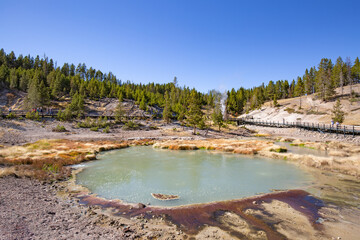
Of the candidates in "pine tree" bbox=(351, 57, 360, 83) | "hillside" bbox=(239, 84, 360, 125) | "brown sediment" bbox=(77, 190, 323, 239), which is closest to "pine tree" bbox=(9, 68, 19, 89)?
"brown sediment" bbox=(77, 190, 323, 239)

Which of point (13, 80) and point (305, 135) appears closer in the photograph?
point (305, 135)

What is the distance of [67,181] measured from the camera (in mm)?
17766

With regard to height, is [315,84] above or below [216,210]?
above

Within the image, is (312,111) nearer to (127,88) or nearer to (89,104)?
(127,88)

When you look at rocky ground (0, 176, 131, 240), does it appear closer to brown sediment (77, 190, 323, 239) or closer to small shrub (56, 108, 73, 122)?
brown sediment (77, 190, 323, 239)

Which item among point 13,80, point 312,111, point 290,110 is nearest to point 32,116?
point 13,80

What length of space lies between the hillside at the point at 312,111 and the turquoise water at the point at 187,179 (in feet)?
190

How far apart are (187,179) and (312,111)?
269 ft

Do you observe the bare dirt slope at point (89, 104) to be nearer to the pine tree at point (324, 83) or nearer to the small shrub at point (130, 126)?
the small shrub at point (130, 126)

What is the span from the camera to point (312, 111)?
80.0 metres

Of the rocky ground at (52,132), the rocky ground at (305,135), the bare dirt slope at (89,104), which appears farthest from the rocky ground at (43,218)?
the bare dirt slope at (89,104)

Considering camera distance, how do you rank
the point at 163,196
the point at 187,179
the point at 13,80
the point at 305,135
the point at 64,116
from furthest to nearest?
the point at 13,80 → the point at 64,116 → the point at 305,135 → the point at 187,179 → the point at 163,196

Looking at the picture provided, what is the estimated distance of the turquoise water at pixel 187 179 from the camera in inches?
588

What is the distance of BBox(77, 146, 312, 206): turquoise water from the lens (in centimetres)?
1495
